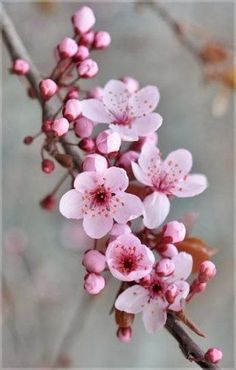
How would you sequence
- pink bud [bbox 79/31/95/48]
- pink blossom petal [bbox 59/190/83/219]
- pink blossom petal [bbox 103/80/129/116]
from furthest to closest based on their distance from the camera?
pink bud [bbox 79/31/95/48], pink blossom petal [bbox 103/80/129/116], pink blossom petal [bbox 59/190/83/219]

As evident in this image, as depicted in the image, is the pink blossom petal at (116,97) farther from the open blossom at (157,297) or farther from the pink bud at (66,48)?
→ the open blossom at (157,297)

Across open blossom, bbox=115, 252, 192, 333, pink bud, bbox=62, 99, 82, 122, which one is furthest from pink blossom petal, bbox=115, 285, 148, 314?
pink bud, bbox=62, 99, 82, 122

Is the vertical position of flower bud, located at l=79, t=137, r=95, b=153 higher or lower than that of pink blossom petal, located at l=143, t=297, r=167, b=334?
higher

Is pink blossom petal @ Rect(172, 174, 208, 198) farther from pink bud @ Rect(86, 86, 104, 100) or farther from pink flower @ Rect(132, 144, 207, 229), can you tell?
pink bud @ Rect(86, 86, 104, 100)

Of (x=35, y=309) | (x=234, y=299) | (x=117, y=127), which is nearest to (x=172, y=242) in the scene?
(x=117, y=127)

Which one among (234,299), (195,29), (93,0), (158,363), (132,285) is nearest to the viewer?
(132,285)

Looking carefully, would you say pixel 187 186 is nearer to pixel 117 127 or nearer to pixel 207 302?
pixel 117 127
